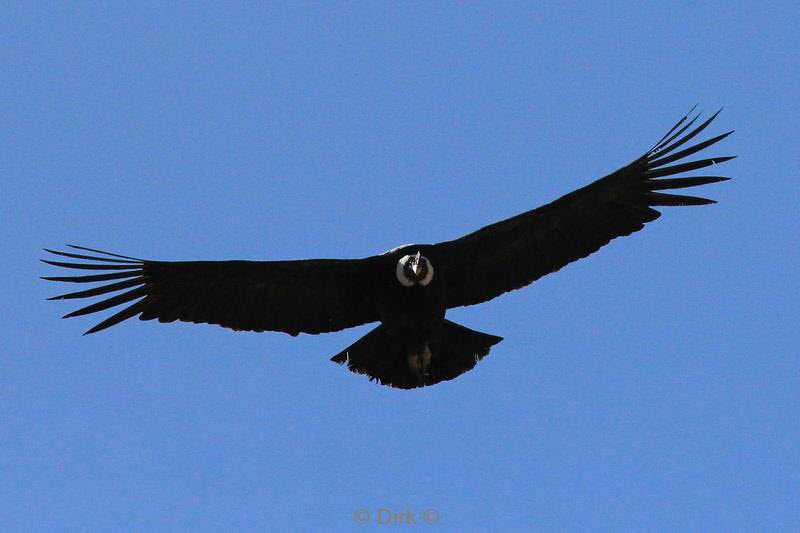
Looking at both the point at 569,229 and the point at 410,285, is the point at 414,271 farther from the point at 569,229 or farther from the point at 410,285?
the point at 569,229

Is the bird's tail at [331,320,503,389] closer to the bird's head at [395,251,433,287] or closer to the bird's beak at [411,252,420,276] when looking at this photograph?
the bird's head at [395,251,433,287]

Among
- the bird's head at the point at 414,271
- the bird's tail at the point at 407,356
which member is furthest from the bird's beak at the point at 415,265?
the bird's tail at the point at 407,356

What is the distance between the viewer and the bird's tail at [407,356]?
45.3 ft

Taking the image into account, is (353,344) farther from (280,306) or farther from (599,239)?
(599,239)

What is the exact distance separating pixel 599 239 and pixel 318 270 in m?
2.90

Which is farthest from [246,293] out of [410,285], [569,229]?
[569,229]

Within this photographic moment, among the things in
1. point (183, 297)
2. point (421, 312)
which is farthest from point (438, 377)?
point (183, 297)

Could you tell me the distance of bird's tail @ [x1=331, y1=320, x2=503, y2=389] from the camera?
45.3 feet

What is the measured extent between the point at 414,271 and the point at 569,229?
5.84ft

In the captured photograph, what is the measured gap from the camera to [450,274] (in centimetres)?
1394

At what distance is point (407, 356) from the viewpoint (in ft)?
45.2

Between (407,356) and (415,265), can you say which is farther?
(407,356)

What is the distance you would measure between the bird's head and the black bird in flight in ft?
0.08

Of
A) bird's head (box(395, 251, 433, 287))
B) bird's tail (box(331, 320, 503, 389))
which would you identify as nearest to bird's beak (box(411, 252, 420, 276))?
bird's head (box(395, 251, 433, 287))
